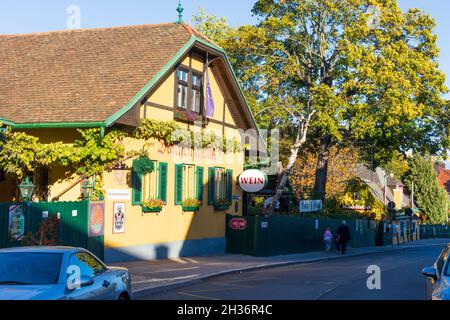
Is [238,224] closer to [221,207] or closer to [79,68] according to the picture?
[221,207]

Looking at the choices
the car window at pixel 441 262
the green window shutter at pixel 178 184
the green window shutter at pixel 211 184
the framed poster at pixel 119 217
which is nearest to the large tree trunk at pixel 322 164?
the green window shutter at pixel 211 184

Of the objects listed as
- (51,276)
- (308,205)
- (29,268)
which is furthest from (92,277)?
(308,205)

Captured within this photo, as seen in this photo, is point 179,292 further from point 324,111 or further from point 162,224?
point 324,111

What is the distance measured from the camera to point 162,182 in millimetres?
24766

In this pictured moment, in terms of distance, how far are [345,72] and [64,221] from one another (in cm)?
2070

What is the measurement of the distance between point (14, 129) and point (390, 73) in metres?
19.9

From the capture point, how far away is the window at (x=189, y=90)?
25.6 meters

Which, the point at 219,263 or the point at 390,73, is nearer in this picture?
the point at 219,263

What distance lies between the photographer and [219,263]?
947 inches

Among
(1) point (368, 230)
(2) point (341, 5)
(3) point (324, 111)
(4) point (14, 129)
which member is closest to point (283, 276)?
(4) point (14, 129)

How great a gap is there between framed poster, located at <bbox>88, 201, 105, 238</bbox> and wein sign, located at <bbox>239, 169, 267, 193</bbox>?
9304 millimetres

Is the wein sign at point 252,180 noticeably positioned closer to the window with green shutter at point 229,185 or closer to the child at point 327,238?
the window with green shutter at point 229,185

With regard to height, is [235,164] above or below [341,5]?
below

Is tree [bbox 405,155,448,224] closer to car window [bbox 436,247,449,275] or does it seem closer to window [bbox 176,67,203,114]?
window [bbox 176,67,203,114]
